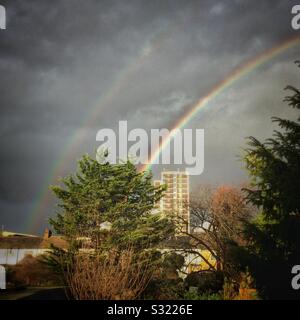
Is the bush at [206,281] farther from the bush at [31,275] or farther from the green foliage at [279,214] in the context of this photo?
the bush at [31,275]

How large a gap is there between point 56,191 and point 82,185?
1.36 m

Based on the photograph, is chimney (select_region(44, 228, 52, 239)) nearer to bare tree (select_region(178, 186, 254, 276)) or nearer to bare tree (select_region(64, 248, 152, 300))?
bare tree (select_region(178, 186, 254, 276))

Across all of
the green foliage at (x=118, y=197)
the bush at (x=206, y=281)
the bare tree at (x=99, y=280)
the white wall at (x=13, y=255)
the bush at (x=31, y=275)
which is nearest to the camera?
the bare tree at (x=99, y=280)

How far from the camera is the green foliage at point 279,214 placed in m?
9.40

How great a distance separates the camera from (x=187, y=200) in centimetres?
1711

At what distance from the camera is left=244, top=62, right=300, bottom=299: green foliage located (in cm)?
940

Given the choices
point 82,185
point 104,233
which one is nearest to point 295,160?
point 104,233

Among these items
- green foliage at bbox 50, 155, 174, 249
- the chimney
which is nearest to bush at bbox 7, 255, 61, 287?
green foliage at bbox 50, 155, 174, 249

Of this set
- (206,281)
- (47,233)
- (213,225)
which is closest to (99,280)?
(206,281)

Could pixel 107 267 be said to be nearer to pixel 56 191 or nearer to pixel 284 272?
pixel 284 272

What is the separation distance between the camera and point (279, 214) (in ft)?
33.2

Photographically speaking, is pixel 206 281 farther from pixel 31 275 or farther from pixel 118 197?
pixel 31 275

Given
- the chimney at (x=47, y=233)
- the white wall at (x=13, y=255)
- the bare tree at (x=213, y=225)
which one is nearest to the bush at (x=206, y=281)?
the bare tree at (x=213, y=225)

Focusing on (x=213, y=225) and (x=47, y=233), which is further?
(x=47, y=233)
